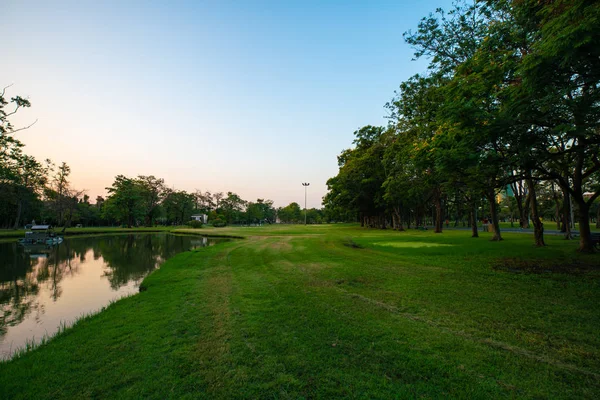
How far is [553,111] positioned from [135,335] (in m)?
11.1

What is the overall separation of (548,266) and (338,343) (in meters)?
9.48

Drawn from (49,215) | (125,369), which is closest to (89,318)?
(125,369)

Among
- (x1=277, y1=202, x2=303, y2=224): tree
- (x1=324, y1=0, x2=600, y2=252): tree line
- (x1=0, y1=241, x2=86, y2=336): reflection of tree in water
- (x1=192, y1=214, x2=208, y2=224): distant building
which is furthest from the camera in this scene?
(x1=277, y1=202, x2=303, y2=224): tree

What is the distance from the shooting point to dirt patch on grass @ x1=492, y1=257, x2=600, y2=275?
28.7ft

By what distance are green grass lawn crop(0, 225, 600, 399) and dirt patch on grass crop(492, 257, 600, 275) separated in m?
0.23

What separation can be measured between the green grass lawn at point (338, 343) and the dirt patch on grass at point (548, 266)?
23 cm

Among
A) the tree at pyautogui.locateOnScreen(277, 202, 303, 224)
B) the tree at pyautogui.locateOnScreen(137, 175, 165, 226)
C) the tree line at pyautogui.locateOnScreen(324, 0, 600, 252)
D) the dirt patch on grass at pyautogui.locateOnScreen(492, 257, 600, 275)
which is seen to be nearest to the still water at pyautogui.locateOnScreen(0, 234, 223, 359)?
the tree line at pyautogui.locateOnScreen(324, 0, 600, 252)

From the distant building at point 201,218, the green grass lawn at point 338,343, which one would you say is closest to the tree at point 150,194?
the distant building at point 201,218

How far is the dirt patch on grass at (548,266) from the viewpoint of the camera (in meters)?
8.73

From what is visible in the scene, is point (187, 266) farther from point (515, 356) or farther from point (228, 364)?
point (515, 356)

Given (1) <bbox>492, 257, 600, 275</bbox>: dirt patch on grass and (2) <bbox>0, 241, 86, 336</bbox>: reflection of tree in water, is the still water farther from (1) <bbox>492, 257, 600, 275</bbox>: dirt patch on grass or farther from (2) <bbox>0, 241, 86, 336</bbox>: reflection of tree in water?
(1) <bbox>492, 257, 600, 275</bbox>: dirt patch on grass

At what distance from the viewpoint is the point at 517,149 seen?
8727mm

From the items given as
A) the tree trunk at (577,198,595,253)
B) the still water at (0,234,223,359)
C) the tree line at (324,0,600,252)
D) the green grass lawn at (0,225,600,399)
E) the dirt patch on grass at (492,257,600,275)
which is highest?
the tree line at (324,0,600,252)

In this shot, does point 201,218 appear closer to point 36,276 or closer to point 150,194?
point 150,194
